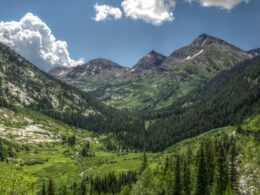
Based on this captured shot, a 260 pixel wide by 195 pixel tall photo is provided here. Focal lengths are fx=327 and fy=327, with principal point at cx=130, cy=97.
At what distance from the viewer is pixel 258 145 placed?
5605 inches

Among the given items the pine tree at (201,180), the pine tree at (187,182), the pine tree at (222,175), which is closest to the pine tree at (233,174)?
the pine tree at (222,175)

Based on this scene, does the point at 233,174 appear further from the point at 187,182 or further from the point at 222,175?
the point at 187,182

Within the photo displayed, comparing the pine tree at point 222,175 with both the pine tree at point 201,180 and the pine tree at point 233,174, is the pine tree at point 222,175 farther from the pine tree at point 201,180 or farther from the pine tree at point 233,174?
the pine tree at point 201,180

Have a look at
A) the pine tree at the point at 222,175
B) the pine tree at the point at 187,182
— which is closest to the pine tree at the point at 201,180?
the pine tree at the point at 222,175

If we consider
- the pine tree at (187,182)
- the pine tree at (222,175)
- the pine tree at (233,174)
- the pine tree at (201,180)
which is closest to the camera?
the pine tree at (222,175)

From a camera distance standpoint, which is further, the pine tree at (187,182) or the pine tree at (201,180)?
the pine tree at (187,182)

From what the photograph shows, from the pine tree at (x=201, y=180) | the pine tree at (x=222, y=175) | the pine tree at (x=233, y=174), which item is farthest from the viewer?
the pine tree at (x=201, y=180)

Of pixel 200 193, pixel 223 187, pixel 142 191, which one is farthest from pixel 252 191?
pixel 142 191

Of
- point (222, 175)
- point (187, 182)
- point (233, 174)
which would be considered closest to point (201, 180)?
point (222, 175)

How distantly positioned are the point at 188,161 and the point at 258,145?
33.9 metres

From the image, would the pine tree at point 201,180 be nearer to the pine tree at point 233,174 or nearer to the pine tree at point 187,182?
the pine tree at point 187,182

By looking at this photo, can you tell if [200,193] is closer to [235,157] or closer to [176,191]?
[176,191]

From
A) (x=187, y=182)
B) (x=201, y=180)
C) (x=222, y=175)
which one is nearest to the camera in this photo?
(x=222, y=175)

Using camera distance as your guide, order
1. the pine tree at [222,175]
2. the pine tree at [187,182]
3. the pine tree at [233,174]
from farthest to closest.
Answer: the pine tree at [187,182]
the pine tree at [233,174]
the pine tree at [222,175]
